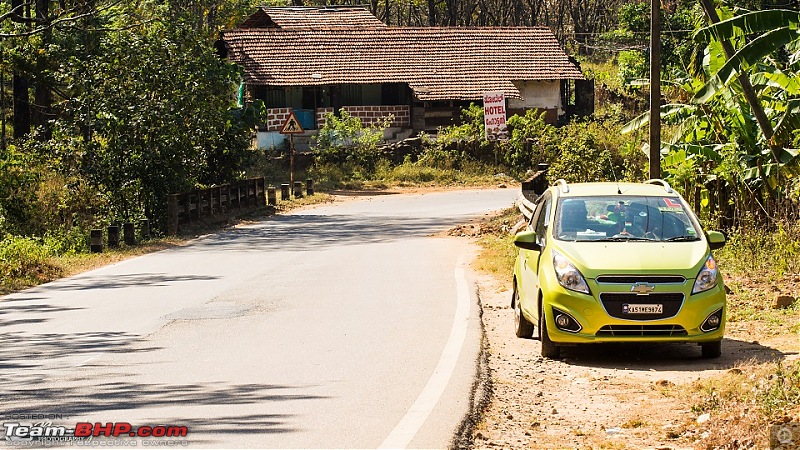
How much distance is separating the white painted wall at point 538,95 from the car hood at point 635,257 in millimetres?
44803

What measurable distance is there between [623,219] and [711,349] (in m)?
1.80

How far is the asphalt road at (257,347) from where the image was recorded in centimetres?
892

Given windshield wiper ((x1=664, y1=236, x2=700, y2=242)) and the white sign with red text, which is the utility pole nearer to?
windshield wiper ((x1=664, y1=236, x2=700, y2=242))

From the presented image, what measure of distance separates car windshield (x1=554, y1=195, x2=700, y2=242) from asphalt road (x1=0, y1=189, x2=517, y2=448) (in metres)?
1.68

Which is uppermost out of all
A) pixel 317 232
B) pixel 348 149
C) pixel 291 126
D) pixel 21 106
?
pixel 21 106

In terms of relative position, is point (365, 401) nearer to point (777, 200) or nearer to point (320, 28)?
point (777, 200)

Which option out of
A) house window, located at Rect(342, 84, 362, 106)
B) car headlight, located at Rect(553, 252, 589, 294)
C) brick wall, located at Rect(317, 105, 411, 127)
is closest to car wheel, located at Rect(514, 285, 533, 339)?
car headlight, located at Rect(553, 252, 589, 294)

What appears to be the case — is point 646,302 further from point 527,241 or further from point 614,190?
point 614,190

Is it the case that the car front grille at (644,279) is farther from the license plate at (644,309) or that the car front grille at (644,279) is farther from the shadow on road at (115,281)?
the shadow on road at (115,281)

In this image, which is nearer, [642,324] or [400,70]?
[642,324]

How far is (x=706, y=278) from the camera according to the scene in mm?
11875

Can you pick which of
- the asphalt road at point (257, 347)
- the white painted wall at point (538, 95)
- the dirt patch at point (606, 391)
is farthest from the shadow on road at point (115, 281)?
the white painted wall at point (538, 95)

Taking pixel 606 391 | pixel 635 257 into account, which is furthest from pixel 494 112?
pixel 606 391

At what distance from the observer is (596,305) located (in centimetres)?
1168
